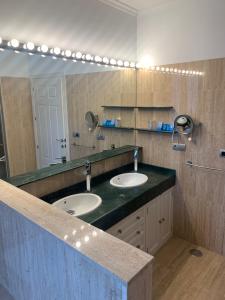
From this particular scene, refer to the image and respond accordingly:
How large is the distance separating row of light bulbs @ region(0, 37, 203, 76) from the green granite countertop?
3.35 ft

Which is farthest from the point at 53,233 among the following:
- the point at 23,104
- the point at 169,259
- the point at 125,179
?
the point at 169,259

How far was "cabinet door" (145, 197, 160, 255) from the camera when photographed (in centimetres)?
243

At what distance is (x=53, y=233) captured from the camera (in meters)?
1.08

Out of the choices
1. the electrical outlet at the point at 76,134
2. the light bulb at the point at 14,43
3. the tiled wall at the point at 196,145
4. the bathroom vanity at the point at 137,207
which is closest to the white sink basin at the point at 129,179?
the bathroom vanity at the point at 137,207

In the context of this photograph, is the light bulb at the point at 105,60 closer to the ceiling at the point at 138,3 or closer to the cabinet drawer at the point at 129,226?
the ceiling at the point at 138,3

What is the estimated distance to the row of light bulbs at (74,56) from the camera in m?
1.81

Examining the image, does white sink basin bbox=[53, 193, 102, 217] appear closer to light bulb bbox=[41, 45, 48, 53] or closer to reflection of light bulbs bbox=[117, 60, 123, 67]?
light bulb bbox=[41, 45, 48, 53]

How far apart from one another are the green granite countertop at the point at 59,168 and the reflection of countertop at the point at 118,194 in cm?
20

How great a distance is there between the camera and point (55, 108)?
2293 millimetres

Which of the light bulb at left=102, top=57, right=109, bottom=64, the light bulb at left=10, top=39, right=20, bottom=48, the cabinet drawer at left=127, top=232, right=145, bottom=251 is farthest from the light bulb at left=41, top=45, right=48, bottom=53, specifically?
the cabinet drawer at left=127, top=232, right=145, bottom=251

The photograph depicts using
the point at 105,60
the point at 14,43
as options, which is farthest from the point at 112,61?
the point at 14,43

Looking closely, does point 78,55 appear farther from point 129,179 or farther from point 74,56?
point 129,179

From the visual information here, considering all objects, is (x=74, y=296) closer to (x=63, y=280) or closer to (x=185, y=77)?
(x=63, y=280)

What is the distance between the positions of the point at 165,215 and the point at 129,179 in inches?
23.8
